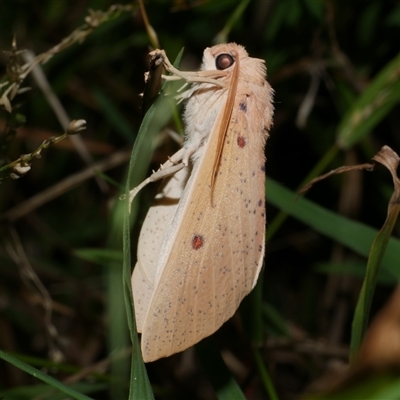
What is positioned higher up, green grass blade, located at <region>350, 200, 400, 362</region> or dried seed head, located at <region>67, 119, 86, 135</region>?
dried seed head, located at <region>67, 119, 86, 135</region>

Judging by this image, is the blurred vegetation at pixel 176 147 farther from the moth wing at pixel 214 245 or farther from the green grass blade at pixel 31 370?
the green grass blade at pixel 31 370

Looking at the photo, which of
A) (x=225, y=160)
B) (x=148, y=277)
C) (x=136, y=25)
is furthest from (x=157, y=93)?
(x=136, y=25)

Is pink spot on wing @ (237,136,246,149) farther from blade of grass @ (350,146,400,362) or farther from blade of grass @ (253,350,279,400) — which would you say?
blade of grass @ (253,350,279,400)

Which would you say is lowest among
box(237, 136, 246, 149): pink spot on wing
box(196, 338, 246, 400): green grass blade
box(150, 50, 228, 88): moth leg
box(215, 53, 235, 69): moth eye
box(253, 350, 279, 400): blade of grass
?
→ box(253, 350, 279, 400): blade of grass

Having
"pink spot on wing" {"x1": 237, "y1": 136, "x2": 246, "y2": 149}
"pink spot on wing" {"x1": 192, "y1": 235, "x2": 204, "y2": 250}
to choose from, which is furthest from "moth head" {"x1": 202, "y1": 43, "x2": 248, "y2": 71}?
"pink spot on wing" {"x1": 192, "y1": 235, "x2": 204, "y2": 250}

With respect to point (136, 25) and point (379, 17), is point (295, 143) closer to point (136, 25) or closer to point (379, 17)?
point (379, 17)

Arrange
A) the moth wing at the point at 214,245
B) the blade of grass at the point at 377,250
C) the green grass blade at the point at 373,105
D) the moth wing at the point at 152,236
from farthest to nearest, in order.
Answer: the green grass blade at the point at 373,105 → the moth wing at the point at 152,236 → the moth wing at the point at 214,245 → the blade of grass at the point at 377,250

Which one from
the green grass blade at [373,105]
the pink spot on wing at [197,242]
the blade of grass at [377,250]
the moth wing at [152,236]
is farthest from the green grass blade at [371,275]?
the green grass blade at [373,105]
